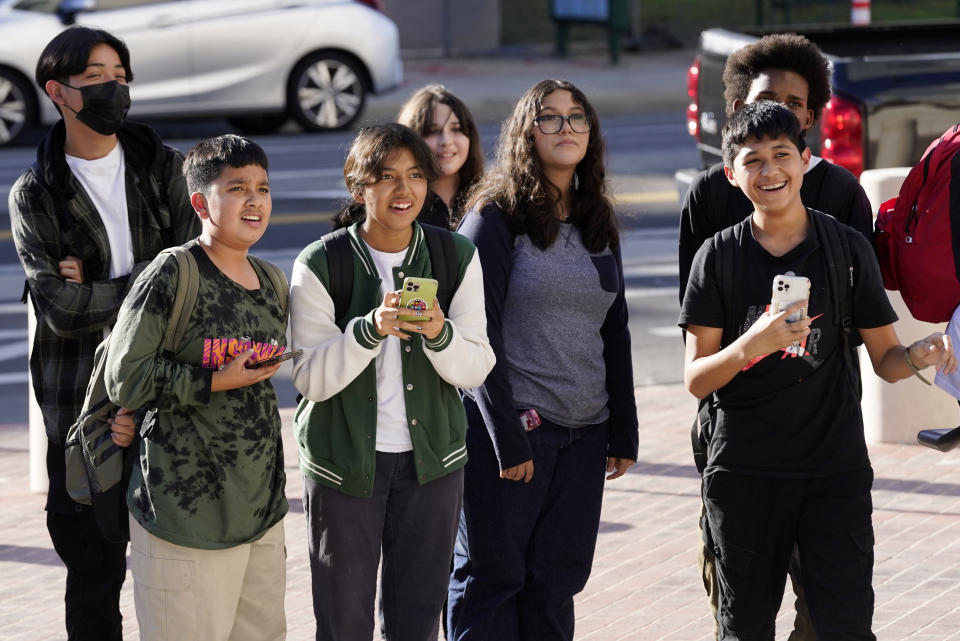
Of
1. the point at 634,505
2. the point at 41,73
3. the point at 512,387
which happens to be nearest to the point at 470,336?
the point at 512,387

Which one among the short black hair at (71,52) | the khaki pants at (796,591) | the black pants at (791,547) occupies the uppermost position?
the short black hair at (71,52)

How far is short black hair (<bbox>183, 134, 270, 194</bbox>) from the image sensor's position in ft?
13.5

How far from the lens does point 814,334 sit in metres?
4.23

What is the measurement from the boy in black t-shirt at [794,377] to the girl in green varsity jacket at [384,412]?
66 centimetres

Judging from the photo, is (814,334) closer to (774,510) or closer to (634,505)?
(774,510)

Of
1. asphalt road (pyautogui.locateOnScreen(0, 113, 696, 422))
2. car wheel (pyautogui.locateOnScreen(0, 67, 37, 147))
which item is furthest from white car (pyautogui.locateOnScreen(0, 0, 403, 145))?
asphalt road (pyautogui.locateOnScreen(0, 113, 696, 422))

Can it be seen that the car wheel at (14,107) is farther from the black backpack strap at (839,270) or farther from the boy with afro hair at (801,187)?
the black backpack strap at (839,270)

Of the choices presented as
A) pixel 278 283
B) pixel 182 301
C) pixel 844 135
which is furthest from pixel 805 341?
pixel 844 135

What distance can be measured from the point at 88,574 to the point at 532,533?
134cm

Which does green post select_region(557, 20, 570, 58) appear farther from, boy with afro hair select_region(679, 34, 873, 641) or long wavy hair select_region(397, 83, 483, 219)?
boy with afro hair select_region(679, 34, 873, 641)

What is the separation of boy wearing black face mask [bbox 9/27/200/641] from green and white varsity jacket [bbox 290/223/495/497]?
2.19 feet

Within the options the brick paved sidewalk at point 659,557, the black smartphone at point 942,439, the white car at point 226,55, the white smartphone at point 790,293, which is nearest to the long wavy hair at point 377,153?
the white smartphone at point 790,293

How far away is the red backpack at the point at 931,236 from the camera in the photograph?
4328mm

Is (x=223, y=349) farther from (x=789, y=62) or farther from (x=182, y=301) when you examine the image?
(x=789, y=62)
